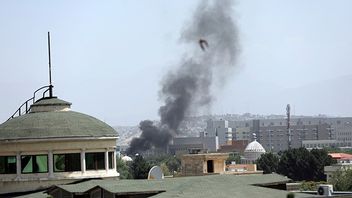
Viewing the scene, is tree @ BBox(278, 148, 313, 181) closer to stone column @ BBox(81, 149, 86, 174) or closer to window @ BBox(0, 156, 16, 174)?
stone column @ BBox(81, 149, 86, 174)

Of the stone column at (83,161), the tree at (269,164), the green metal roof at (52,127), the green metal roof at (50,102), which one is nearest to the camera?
the green metal roof at (52,127)

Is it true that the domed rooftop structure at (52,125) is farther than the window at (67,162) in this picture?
No

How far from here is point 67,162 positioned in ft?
216

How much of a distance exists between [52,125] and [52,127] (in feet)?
0.94

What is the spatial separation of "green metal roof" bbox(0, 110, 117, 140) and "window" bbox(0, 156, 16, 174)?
1.72 metres

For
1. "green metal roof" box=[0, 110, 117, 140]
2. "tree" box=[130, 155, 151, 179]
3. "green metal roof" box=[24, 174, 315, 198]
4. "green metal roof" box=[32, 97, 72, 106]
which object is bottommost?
"tree" box=[130, 155, 151, 179]

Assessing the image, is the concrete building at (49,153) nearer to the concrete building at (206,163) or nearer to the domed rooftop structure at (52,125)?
the domed rooftop structure at (52,125)

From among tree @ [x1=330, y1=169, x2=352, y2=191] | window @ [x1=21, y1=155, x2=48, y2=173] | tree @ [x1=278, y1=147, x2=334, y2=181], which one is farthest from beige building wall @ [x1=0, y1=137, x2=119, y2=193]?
tree @ [x1=278, y1=147, x2=334, y2=181]

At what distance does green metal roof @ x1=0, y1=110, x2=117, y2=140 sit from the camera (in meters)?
65.4

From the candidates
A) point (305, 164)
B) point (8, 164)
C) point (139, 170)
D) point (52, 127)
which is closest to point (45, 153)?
point (52, 127)

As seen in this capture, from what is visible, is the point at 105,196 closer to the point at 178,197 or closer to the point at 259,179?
the point at 178,197

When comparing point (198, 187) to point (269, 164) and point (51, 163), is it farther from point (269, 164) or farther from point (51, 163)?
point (269, 164)

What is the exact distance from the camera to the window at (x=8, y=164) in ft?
218

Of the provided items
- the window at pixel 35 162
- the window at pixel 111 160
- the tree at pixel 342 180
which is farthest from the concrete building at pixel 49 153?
the tree at pixel 342 180
